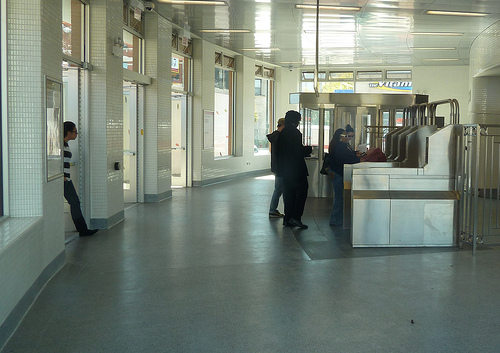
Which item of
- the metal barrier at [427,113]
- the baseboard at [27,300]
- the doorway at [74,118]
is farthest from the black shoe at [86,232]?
the metal barrier at [427,113]

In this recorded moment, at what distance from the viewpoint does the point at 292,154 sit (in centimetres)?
773

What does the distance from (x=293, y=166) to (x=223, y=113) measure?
821 centimetres

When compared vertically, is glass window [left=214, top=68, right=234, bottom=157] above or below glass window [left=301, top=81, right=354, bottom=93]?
below

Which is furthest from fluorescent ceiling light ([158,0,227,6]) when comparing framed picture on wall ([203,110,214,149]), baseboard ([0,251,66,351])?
baseboard ([0,251,66,351])

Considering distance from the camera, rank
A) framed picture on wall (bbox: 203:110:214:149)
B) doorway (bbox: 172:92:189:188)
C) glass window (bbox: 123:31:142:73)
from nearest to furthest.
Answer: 1. glass window (bbox: 123:31:142:73)
2. doorway (bbox: 172:92:189:188)
3. framed picture on wall (bbox: 203:110:214:149)

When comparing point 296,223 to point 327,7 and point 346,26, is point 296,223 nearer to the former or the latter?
point 327,7

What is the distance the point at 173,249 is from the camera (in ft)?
20.8

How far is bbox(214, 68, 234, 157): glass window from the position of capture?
1523 cm

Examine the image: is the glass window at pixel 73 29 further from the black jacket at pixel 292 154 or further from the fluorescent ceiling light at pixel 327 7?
the fluorescent ceiling light at pixel 327 7

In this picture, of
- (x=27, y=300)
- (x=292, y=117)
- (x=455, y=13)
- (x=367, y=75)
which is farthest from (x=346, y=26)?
(x=27, y=300)

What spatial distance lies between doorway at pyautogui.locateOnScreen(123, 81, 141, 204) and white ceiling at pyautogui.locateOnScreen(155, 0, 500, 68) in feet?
4.91

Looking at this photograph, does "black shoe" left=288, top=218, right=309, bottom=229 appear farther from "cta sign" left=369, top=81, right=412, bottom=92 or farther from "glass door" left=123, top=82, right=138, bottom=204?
"cta sign" left=369, top=81, right=412, bottom=92

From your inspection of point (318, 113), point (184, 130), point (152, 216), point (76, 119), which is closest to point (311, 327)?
point (76, 119)

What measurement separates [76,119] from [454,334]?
519 cm
